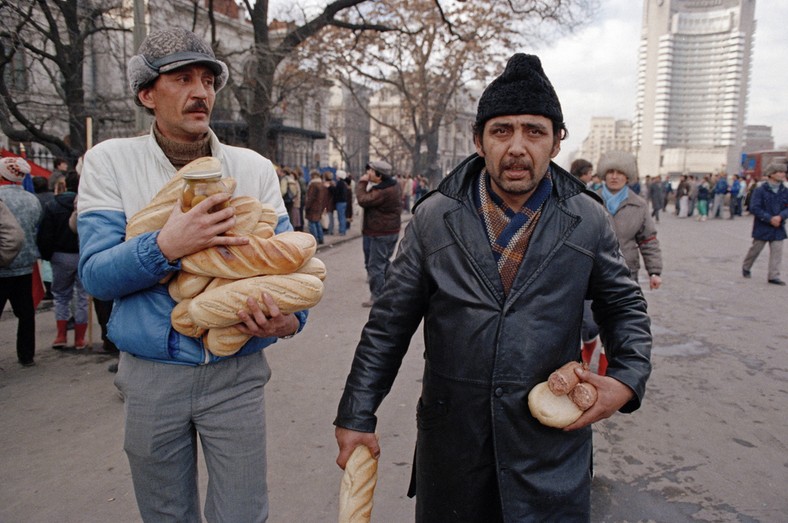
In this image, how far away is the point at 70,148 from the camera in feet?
42.2

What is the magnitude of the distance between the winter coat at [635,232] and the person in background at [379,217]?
371 centimetres

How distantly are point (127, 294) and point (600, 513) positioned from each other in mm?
2813

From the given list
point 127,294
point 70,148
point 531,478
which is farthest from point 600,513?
point 70,148

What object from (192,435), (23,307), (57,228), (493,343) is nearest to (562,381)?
(493,343)

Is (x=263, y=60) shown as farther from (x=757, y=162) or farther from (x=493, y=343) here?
(x=757, y=162)

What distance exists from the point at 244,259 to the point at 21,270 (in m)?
5.03

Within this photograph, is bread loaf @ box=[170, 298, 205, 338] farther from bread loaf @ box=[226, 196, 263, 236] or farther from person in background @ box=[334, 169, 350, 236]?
person in background @ box=[334, 169, 350, 236]

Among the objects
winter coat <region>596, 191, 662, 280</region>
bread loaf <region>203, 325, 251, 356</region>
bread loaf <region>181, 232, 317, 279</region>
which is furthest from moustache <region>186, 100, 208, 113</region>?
winter coat <region>596, 191, 662, 280</region>

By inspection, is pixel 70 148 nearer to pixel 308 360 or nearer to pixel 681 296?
pixel 308 360

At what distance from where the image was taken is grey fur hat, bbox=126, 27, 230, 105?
182 cm

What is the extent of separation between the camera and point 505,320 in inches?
72.5

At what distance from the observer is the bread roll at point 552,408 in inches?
68.7

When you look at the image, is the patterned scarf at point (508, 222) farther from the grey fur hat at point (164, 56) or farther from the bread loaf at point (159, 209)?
the grey fur hat at point (164, 56)

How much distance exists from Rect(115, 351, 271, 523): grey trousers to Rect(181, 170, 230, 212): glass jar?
55 cm
